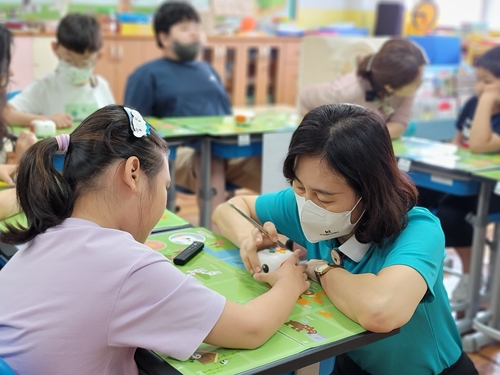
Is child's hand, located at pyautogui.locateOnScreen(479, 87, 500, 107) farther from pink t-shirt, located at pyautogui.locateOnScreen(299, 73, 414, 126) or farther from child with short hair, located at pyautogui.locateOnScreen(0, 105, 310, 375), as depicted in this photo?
child with short hair, located at pyautogui.locateOnScreen(0, 105, 310, 375)

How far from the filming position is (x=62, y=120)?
8.97 ft

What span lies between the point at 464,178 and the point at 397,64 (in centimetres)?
66

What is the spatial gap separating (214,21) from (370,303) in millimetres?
6298

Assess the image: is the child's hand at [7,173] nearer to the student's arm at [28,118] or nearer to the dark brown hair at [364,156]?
the student's arm at [28,118]

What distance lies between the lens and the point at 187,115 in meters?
3.53

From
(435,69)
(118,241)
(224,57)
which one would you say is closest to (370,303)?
(118,241)

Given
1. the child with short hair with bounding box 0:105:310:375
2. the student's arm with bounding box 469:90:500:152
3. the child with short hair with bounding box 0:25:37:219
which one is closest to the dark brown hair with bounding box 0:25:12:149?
the child with short hair with bounding box 0:25:37:219

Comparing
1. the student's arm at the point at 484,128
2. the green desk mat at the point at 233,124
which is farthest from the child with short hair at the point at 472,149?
the green desk mat at the point at 233,124

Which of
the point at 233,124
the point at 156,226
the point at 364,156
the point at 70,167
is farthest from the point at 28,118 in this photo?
the point at 364,156

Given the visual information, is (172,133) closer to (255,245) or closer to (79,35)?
(79,35)

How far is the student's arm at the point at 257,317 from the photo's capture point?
0.98 metres

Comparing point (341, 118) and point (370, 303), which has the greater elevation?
point (341, 118)

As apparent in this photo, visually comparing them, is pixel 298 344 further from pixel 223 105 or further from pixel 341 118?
pixel 223 105

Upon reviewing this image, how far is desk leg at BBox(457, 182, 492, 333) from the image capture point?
7.80 ft
